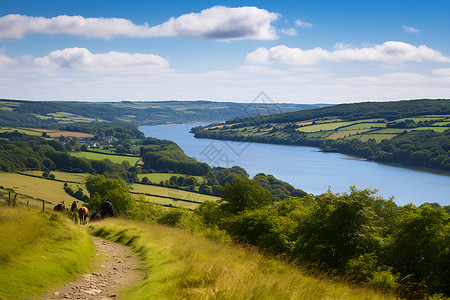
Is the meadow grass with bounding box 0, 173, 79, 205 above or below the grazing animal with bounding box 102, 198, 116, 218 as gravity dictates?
below

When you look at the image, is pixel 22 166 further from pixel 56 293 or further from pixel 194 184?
pixel 56 293

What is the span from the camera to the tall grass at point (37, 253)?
25.3 ft

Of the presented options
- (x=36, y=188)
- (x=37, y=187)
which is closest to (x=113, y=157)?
(x=37, y=187)

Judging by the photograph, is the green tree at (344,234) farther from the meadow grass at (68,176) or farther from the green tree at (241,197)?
the meadow grass at (68,176)

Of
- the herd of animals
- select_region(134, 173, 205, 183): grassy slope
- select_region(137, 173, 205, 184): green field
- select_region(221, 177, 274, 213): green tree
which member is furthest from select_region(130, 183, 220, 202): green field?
the herd of animals

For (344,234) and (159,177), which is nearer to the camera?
(344,234)

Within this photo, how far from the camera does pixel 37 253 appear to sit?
952cm

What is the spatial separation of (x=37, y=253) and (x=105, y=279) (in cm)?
190

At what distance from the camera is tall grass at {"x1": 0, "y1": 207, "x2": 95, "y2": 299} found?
303 inches

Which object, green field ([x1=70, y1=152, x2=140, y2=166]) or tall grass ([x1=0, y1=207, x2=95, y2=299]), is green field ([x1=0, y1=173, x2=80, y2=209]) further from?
tall grass ([x1=0, y1=207, x2=95, y2=299])

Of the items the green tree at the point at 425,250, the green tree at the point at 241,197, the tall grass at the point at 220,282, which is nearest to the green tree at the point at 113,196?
the green tree at the point at 241,197

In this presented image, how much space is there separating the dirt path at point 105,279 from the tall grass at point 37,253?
0.31 meters

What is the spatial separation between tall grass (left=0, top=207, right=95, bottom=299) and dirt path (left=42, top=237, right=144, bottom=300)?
310 millimetres

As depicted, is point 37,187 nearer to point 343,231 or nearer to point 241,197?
point 241,197
